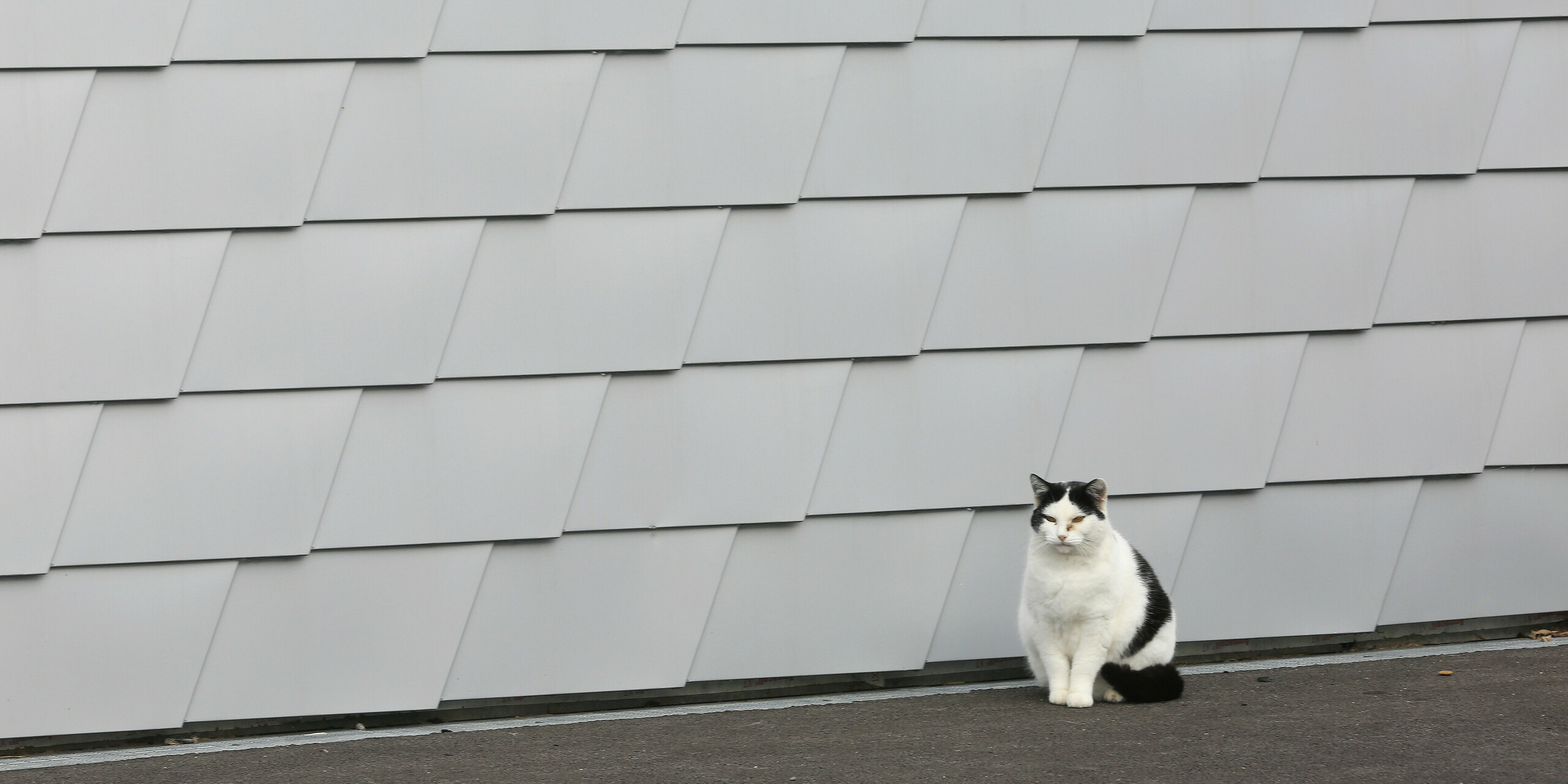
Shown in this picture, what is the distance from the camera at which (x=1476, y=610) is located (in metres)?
4.31

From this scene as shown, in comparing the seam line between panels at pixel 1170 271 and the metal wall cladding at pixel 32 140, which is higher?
the seam line between panels at pixel 1170 271

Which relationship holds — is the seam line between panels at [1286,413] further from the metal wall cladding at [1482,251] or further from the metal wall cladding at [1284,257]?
the metal wall cladding at [1482,251]

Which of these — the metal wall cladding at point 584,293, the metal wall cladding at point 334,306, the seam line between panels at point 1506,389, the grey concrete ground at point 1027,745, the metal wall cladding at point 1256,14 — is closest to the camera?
the grey concrete ground at point 1027,745

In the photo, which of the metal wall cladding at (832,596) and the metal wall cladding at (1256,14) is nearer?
the metal wall cladding at (832,596)

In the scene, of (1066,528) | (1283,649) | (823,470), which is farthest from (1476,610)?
(823,470)

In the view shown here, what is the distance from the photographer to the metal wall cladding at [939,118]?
390 centimetres

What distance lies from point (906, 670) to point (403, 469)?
5.59 feet

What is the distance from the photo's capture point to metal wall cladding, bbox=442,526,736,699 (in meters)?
3.78

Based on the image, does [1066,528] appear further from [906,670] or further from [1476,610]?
[1476,610]

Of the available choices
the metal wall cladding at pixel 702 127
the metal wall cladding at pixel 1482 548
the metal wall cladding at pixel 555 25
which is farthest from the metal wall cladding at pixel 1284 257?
the metal wall cladding at pixel 555 25

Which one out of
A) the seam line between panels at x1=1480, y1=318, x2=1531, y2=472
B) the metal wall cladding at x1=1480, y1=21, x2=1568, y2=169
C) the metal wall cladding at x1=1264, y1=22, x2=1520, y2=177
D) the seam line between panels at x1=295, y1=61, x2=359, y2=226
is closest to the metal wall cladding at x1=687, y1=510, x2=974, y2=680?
the seam line between panels at x1=295, y1=61, x2=359, y2=226

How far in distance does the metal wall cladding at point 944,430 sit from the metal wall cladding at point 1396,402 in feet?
2.80

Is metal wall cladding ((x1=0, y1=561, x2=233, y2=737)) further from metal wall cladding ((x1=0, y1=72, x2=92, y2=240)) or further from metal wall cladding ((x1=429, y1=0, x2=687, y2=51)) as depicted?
metal wall cladding ((x1=429, y1=0, x2=687, y2=51))

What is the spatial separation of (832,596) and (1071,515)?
83cm
